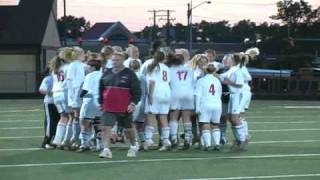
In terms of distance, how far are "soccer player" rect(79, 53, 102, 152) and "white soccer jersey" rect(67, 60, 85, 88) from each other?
0.21 metres

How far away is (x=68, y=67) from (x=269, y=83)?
3843 centimetres

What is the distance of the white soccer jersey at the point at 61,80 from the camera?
1350 cm

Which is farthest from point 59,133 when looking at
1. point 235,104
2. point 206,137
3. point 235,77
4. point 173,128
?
point 235,77

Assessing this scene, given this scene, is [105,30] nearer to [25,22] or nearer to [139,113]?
[25,22]

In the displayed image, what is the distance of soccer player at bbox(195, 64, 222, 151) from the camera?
1327 cm

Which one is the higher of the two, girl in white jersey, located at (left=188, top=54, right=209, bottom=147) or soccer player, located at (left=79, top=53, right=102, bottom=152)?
girl in white jersey, located at (left=188, top=54, right=209, bottom=147)

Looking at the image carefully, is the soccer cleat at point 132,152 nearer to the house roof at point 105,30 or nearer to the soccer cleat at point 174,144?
the soccer cleat at point 174,144

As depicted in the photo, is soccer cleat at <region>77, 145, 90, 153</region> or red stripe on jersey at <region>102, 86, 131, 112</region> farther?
soccer cleat at <region>77, 145, 90, 153</region>

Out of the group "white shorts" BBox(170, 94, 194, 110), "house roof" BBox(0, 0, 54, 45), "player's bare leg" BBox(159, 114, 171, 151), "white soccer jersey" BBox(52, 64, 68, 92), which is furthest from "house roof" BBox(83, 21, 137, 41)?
"player's bare leg" BBox(159, 114, 171, 151)

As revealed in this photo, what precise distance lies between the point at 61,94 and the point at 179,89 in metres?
2.25

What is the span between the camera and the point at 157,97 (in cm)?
1325

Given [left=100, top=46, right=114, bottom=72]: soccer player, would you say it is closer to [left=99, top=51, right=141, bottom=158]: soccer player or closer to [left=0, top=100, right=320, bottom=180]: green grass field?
[left=99, top=51, right=141, bottom=158]: soccer player

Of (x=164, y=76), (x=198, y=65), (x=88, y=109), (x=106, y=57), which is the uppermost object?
(x=106, y=57)

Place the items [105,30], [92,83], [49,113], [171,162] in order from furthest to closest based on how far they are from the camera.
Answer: [105,30], [49,113], [92,83], [171,162]
